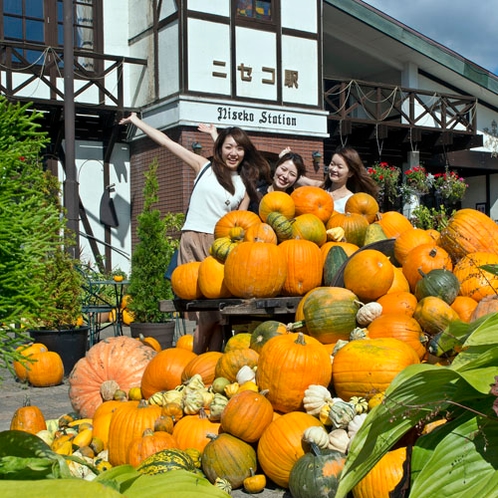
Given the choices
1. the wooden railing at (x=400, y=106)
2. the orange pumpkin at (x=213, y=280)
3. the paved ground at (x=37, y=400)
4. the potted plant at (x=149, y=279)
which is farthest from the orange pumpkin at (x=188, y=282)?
the wooden railing at (x=400, y=106)

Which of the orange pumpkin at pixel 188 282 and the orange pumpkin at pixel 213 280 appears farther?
the orange pumpkin at pixel 188 282

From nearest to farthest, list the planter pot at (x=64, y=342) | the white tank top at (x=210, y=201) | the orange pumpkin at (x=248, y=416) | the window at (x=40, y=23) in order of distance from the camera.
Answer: the orange pumpkin at (x=248, y=416)
the white tank top at (x=210, y=201)
the planter pot at (x=64, y=342)
the window at (x=40, y=23)

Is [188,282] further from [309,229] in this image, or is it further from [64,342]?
[64,342]

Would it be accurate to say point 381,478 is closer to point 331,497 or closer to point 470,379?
point 331,497

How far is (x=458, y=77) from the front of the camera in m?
17.3

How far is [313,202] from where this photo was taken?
531cm

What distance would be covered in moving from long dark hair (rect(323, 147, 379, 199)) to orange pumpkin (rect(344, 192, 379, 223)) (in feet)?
1.31

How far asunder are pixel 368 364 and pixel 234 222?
6.32 ft

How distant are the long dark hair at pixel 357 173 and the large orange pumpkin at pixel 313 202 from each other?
652 millimetres

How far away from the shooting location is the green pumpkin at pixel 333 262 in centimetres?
469

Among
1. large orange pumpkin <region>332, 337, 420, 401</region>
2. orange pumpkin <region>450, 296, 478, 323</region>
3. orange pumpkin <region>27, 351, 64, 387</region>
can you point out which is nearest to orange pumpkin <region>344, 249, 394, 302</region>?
orange pumpkin <region>450, 296, 478, 323</region>

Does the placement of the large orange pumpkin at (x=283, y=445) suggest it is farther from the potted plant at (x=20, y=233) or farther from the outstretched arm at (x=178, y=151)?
the outstretched arm at (x=178, y=151)

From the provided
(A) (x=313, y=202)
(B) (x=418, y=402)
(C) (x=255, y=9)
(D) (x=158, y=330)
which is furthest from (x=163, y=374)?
(C) (x=255, y=9)

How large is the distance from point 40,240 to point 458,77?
17.7 m
